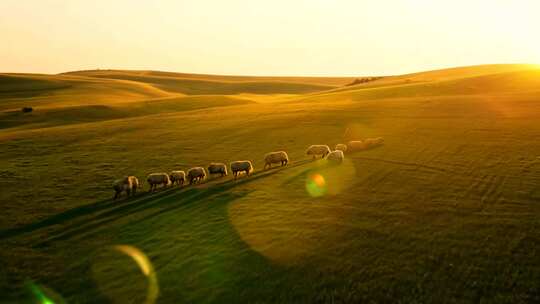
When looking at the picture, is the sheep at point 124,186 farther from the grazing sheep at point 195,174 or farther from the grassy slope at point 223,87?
the grassy slope at point 223,87

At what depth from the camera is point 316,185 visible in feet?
74.1

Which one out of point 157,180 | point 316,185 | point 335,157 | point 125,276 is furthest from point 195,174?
point 125,276

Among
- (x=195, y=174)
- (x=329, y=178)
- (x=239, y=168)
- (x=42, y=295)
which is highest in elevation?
(x=195, y=174)

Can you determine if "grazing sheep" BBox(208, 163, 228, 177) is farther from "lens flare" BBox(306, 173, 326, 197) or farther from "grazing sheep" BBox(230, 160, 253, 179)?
"lens flare" BBox(306, 173, 326, 197)

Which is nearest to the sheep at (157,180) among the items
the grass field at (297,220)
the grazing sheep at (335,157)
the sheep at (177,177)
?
the sheep at (177,177)

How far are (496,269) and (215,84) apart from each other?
152329 millimetres

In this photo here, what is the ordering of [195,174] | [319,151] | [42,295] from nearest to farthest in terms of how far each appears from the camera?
[42,295] → [195,174] → [319,151]

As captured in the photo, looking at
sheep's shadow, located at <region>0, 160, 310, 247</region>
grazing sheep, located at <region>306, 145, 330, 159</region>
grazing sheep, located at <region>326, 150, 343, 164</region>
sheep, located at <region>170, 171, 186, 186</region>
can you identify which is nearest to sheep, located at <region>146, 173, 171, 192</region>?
sheep, located at <region>170, 171, 186, 186</region>

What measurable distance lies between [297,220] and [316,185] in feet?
16.0

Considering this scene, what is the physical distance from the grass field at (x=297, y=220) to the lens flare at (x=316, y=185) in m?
0.25

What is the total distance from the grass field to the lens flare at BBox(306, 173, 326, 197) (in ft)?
0.81

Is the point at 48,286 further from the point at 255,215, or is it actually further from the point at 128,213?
the point at 255,215

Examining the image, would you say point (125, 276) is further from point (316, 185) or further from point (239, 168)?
point (239, 168)

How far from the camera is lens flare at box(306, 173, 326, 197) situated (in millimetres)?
21334
